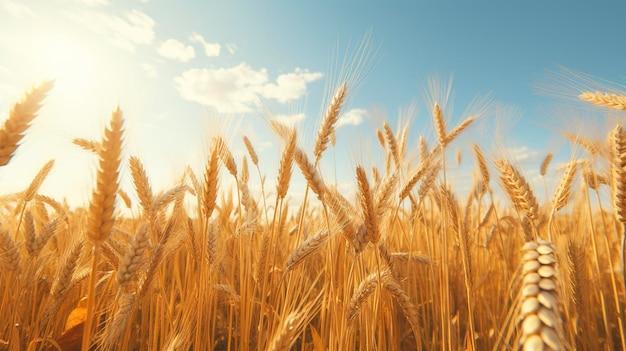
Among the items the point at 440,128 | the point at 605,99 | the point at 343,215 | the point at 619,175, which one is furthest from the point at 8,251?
the point at 605,99

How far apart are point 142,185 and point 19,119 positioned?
710mm

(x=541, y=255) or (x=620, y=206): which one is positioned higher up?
(x=620, y=206)

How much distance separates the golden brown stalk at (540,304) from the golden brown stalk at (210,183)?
1.15 meters

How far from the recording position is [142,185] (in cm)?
171

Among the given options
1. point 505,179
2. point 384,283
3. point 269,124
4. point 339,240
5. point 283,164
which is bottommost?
point 384,283

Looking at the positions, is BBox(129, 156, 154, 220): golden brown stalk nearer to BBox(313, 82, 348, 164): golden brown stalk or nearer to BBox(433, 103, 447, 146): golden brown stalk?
BBox(313, 82, 348, 164): golden brown stalk

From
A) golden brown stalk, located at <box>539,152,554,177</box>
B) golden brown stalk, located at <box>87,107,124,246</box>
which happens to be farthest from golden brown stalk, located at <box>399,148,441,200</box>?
golden brown stalk, located at <box>539,152,554,177</box>

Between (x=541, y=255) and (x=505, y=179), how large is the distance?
44.9 inches

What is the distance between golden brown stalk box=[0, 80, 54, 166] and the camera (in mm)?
998

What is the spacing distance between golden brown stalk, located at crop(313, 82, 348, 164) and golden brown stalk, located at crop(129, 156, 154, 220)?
0.93m

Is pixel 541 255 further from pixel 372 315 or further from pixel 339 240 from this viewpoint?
pixel 339 240

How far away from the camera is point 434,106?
2.55 m

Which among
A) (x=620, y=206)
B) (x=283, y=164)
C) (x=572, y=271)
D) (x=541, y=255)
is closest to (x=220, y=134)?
(x=283, y=164)

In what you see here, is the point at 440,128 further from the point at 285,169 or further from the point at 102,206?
the point at 102,206
